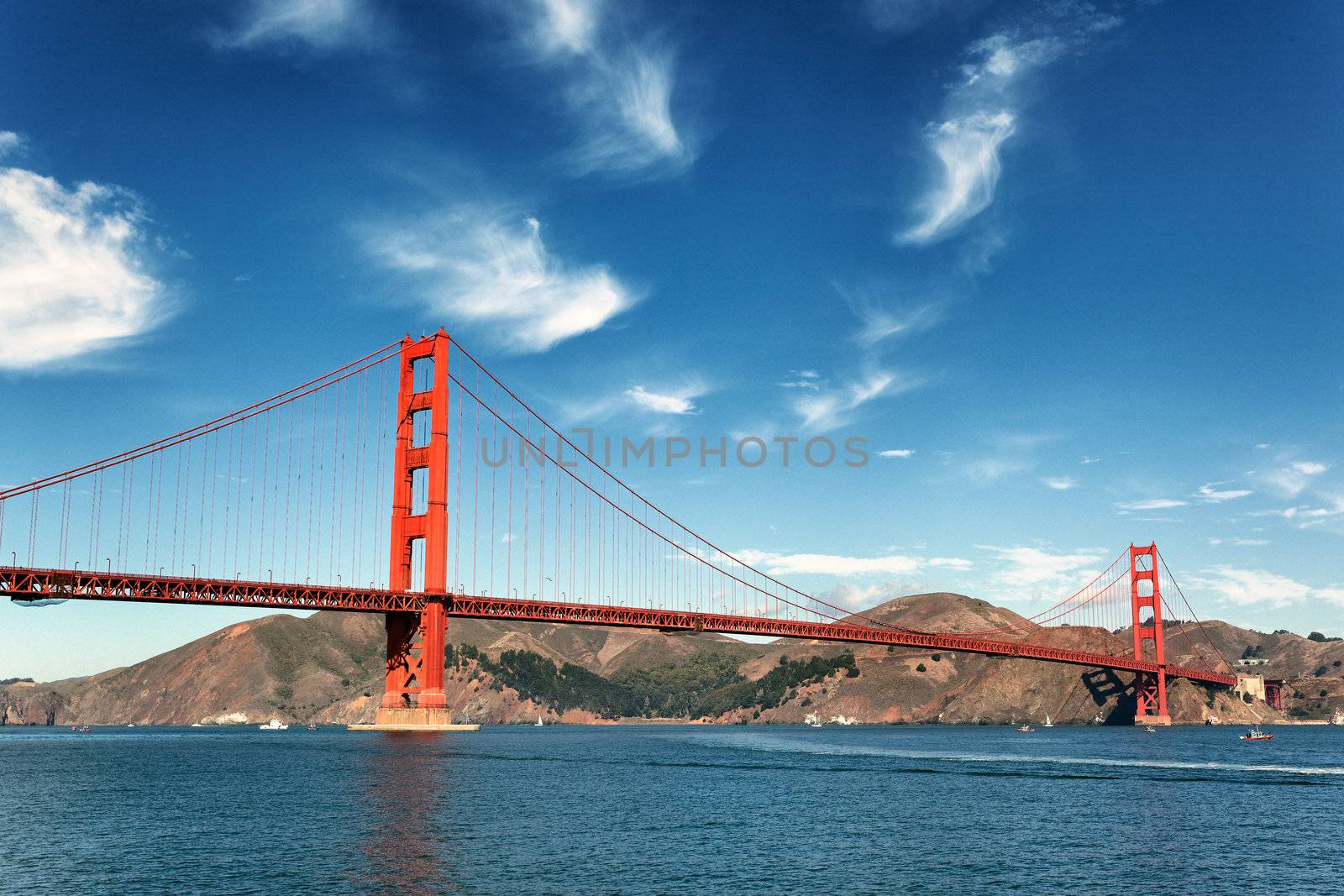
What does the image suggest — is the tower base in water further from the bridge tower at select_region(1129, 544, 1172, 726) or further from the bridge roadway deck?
the bridge tower at select_region(1129, 544, 1172, 726)

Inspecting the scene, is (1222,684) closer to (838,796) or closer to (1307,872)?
(838,796)

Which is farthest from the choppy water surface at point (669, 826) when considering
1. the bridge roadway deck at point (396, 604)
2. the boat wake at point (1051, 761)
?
the bridge roadway deck at point (396, 604)

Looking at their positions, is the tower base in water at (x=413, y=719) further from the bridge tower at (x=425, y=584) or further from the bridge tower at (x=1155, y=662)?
the bridge tower at (x=1155, y=662)

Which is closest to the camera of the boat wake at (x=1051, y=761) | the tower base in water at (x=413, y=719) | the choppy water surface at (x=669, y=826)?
the choppy water surface at (x=669, y=826)

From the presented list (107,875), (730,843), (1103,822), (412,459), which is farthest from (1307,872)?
(412,459)

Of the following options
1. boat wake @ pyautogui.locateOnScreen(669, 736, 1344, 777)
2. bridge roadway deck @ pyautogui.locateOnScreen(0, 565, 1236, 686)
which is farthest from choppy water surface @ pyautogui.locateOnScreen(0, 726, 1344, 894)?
bridge roadway deck @ pyautogui.locateOnScreen(0, 565, 1236, 686)

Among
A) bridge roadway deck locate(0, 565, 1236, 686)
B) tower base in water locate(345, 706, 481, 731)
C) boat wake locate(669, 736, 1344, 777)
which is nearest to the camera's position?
boat wake locate(669, 736, 1344, 777)

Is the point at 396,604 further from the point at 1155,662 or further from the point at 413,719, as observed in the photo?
Answer: the point at 1155,662
